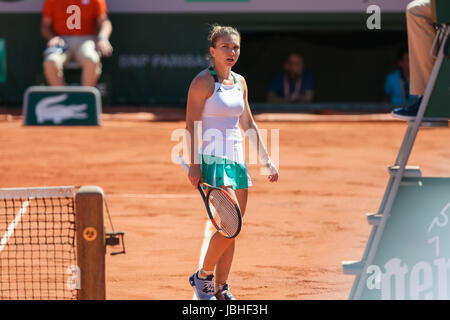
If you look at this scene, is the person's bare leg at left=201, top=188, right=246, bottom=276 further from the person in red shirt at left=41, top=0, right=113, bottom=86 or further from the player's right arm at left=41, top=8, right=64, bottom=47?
the player's right arm at left=41, top=8, right=64, bottom=47

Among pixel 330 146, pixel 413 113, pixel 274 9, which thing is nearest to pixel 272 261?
pixel 413 113

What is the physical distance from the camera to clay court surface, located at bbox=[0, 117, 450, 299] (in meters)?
5.38

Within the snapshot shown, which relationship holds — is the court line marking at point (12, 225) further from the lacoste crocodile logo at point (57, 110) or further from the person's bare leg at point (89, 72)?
the person's bare leg at point (89, 72)

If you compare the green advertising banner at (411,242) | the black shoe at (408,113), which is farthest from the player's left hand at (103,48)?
the green advertising banner at (411,242)

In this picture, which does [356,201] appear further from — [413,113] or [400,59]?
[400,59]

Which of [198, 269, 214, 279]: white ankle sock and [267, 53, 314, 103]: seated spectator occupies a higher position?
[267, 53, 314, 103]: seated spectator

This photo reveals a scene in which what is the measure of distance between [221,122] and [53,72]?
836 cm

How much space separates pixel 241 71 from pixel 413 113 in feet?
39.1

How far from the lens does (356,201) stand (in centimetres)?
781

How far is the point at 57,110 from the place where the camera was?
38.8 ft

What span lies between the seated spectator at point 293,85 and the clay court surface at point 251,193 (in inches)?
66.5

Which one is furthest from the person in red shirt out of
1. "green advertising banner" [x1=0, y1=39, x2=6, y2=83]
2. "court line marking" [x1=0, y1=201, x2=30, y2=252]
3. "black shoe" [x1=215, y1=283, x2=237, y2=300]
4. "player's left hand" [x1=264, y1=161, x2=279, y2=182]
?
"black shoe" [x1=215, y1=283, x2=237, y2=300]

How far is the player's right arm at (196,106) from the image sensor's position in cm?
441

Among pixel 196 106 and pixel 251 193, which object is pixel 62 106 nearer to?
pixel 251 193
